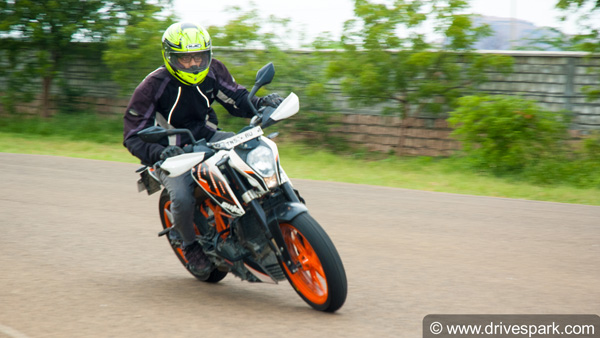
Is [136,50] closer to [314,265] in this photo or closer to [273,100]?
[273,100]

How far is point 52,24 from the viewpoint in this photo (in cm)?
1975

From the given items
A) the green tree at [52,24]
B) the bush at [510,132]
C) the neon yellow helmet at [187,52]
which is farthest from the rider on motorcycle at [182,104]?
the green tree at [52,24]

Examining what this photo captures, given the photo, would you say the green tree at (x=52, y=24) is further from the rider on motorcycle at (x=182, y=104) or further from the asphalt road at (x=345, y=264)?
the rider on motorcycle at (x=182, y=104)

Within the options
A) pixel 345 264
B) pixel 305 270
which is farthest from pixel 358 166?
pixel 305 270

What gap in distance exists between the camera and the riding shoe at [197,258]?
5.12 meters

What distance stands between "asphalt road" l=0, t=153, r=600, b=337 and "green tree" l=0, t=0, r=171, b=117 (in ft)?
35.5

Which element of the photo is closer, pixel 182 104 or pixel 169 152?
pixel 169 152

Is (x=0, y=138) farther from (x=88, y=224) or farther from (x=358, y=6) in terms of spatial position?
(x=88, y=224)

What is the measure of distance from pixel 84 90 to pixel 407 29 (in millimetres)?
10988

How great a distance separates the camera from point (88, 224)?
770 cm

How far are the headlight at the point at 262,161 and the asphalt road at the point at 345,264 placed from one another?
968 millimetres

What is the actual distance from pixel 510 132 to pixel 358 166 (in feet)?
10.1

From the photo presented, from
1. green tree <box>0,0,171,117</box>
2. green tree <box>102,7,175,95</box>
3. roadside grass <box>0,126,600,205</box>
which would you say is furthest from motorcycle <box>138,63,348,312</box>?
green tree <box>0,0,171,117</box>

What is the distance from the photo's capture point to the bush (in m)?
12.4
